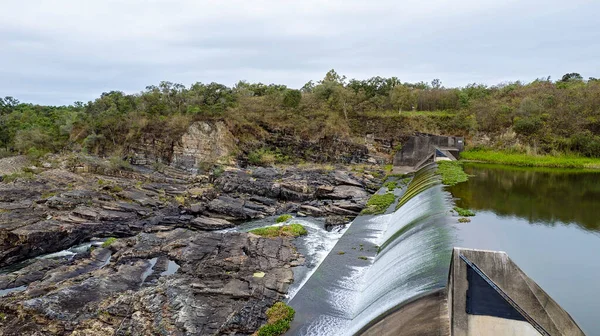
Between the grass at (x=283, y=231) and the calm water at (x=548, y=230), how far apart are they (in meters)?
10.2

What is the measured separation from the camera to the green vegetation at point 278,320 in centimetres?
1334

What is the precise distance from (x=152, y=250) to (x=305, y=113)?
42.1 m

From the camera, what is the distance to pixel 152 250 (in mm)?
20969

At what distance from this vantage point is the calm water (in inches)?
448

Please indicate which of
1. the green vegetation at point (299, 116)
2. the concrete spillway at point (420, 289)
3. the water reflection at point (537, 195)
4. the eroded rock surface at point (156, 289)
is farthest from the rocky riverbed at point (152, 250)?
the green vegetation at point (299, 116)

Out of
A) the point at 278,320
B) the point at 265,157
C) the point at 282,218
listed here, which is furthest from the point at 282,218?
the point at 265,157

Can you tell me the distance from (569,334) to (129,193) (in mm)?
32867

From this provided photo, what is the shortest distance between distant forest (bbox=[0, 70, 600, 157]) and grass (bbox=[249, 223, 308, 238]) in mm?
32365

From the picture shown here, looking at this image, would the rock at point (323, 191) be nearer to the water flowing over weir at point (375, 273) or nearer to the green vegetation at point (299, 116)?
the water flowing over weir at point (375, 273)

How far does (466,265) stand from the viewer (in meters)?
9.68

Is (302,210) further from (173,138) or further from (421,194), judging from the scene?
(173,138)

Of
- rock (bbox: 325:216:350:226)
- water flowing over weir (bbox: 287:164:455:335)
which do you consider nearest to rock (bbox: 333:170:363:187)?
rock (bbox: 325:216:350:226)

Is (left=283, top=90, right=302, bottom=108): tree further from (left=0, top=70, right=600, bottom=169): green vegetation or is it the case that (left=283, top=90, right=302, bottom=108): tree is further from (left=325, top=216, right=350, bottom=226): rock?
(left=325, top=216, right=350, bottom=226): rock

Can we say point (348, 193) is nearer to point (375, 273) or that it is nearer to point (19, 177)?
point (375, 273)
